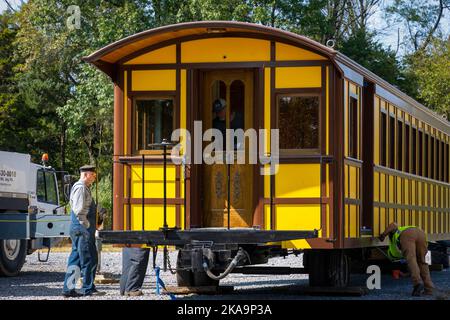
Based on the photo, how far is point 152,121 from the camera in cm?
1442

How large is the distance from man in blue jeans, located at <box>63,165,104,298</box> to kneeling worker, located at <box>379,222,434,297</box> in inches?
170

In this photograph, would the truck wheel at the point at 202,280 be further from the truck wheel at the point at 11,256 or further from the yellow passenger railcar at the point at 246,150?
the truck wheel at the point at 11,256

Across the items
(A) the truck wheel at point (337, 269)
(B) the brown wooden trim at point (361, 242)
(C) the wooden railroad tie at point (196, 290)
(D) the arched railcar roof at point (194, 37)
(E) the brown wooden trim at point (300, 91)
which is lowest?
(C) the wooden railroad tie at point (196, 290)

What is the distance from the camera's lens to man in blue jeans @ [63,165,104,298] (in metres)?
14.7

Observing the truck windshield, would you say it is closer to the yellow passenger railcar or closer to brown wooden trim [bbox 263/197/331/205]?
the yellow passenger railcar

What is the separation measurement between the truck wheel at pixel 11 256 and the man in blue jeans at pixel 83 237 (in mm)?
5261

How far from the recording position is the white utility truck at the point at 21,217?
19500 mm

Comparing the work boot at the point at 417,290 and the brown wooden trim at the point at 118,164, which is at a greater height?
the brown wooden trim at the point at 118,164

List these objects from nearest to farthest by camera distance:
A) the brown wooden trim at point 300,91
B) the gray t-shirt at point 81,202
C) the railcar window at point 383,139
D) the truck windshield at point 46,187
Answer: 1. the brown wooden trim at point 300,91
2. the gray t-shirt at point 81,202
3. the railcar window at point 383,139
4. the truck windshield at point 46,187

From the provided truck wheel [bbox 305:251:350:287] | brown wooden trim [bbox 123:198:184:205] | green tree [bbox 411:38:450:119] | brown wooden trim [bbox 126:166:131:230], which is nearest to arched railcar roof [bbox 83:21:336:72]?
brown wooden trim [bbox 126:166:131:230]

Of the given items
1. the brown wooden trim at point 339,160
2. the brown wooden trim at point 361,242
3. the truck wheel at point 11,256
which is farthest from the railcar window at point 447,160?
the brown wooden trim at point 339,160

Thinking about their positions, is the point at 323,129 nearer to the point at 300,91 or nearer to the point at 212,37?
the point at 300,91

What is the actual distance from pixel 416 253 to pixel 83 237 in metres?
4.74
